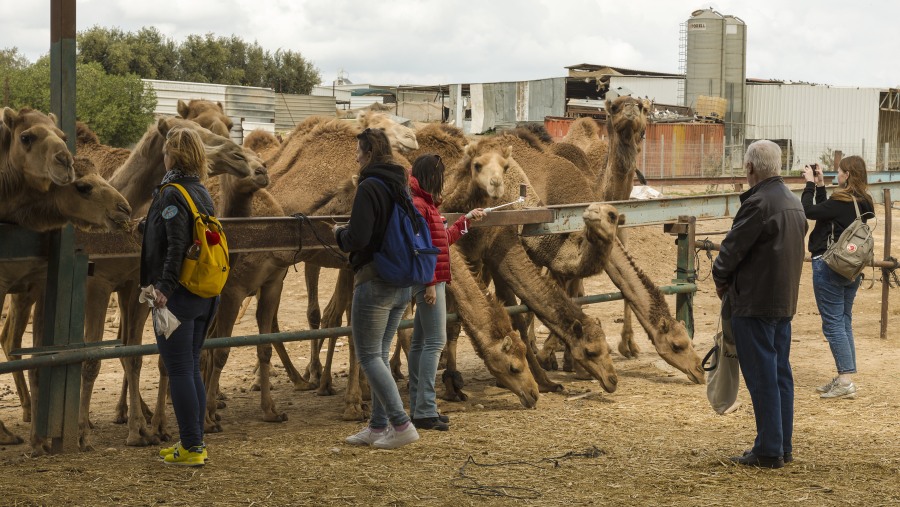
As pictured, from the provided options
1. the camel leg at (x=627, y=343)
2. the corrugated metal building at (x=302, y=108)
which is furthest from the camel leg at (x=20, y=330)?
the corrugated metal building at (x=302, y=108)

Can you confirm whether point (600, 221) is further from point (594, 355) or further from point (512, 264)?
point (594, 355)

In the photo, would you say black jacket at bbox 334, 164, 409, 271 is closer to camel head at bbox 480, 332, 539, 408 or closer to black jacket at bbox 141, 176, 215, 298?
black jacket at bbox 141, 176, 215, 298

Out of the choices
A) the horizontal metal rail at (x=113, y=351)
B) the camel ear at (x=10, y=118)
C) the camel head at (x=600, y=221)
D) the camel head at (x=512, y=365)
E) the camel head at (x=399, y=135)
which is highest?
the camel head at (x=399, y=135)

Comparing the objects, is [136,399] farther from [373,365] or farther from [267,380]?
[373,365]

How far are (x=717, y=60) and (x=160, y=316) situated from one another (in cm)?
4251

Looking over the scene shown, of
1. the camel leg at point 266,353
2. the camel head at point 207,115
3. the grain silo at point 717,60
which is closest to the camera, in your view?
the camel leg at point 266,353

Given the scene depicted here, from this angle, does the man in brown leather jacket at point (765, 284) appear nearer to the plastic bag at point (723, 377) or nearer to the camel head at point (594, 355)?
the plastic bag at point (723, 377)

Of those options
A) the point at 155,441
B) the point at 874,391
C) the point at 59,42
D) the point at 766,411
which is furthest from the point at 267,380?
the point at 874,391

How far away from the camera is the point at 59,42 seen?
650 centimetres

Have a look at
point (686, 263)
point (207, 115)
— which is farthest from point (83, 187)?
point (686, 263)

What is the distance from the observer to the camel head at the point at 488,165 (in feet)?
29.4

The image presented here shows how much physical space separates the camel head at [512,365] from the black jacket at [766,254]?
2.49 m

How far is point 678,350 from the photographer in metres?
9.91

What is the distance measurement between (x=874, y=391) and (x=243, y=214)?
18.7 feet
